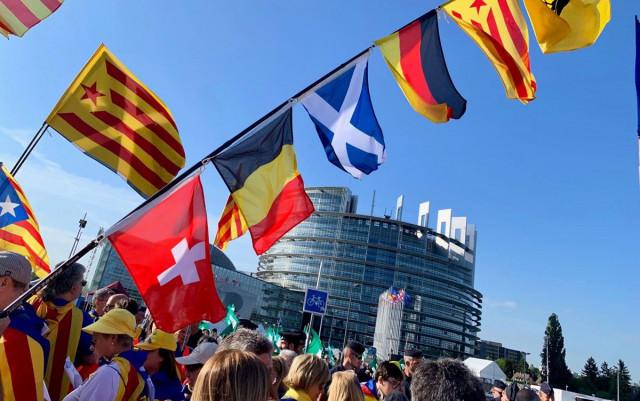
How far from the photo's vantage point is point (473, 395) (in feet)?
7.34

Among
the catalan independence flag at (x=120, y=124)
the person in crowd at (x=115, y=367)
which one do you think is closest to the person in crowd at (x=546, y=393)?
the person in crowd at (x=115, y=367)

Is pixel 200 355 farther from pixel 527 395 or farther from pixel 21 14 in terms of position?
pixel 527 395

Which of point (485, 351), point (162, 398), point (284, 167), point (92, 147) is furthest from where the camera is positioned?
point (485, 351)

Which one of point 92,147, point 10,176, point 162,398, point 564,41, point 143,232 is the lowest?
point 162,398

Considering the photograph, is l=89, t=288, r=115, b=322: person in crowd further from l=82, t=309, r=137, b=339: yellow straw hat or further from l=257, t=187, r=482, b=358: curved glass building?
l=257, t=187, r=482, b=358: curved glass building

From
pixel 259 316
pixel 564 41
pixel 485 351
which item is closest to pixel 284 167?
pixel 564 41

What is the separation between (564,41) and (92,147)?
265 inches

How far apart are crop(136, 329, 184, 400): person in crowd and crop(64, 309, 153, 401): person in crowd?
0.42 feet

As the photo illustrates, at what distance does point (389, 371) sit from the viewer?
5246 mm

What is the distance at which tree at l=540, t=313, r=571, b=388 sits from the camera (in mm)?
89688

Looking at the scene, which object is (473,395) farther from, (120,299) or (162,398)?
(120,299)

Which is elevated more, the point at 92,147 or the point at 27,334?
the point at 92,147

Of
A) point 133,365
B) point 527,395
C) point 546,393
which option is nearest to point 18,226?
point 133,365

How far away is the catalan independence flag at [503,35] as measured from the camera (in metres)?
6.01
